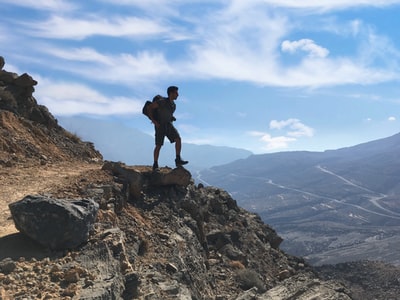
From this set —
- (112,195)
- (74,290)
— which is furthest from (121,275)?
(112,195)

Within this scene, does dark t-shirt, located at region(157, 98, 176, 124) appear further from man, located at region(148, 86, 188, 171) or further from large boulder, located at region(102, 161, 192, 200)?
large boulder, located at region(102, 161, 192, 200)

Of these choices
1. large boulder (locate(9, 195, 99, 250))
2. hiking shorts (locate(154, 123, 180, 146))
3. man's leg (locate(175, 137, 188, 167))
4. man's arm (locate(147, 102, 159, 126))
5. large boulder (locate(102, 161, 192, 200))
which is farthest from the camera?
man's leg (locate(175, 137, 188, 167))

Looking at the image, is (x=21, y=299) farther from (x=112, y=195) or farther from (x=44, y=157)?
(x=44, y=157)

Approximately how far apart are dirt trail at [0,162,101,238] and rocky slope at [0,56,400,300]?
0.03 metres

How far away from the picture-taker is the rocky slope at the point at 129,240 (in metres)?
7.64

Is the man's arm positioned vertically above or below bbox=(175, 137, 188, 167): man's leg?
above

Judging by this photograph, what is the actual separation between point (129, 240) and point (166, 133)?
14.2 ft

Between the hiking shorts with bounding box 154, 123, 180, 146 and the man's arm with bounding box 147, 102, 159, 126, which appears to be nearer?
the man's arm with bounding box 147, 102, 159, 126

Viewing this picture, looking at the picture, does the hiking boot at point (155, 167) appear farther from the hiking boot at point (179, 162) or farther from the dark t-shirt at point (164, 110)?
the dark t-shirt at point (164, 110)

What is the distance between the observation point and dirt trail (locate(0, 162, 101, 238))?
9.51 meters

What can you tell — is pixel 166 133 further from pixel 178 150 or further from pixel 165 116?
pixel 178 150

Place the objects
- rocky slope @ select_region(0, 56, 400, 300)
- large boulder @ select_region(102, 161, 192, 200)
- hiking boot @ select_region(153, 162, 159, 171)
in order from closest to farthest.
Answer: rocky slope @ select_region(0, 56, 400, 300) → large boulder @ select_region(102, 161, 192, 200) → hiking boot @ select_region(153, 162, 159, 171)

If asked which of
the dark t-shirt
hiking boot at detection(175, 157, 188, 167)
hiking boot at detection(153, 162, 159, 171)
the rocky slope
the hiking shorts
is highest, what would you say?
the dark t-shirt

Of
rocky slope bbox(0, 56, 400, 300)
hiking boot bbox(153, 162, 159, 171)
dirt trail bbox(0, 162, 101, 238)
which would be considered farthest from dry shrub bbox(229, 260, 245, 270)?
dirt trail bbox(0, 162, 101, 238)
